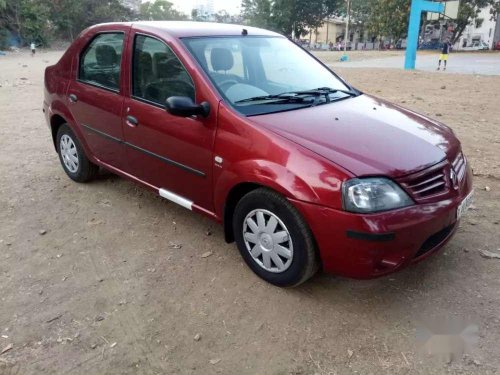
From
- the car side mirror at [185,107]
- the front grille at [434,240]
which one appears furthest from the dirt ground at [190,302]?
the car side mirror at [185,107]

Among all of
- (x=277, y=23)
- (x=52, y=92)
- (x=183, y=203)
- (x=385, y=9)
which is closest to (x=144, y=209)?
(x=183, y=203)

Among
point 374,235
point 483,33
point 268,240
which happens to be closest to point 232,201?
point 268,240

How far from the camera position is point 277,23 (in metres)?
58.5

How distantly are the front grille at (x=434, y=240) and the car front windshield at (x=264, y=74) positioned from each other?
50.2 inches

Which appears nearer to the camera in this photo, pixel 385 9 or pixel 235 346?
pixel 235 346

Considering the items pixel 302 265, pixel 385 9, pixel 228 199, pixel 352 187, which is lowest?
pixel 302 265

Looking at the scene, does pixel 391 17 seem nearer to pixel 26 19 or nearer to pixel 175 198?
A: pixel 26 19

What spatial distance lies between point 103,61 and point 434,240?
3.14 meters

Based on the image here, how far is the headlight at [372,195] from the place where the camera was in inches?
98.4

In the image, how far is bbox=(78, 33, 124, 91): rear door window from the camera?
3877 mm

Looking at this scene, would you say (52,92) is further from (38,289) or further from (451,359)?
(451,359)

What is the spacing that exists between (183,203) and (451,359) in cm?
209

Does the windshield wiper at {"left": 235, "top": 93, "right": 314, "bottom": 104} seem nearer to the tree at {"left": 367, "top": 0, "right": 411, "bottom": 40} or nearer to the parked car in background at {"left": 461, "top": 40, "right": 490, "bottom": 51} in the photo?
the tree at {"left": 367, "top": 0, "right": 411, "bottom": 40}

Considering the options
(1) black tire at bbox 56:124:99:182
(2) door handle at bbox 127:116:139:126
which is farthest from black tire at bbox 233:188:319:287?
(1) black tire at bbox 56:124:99:182
